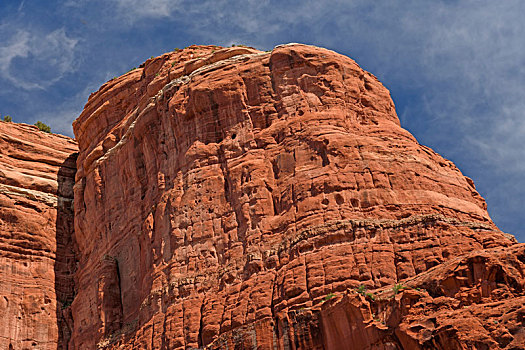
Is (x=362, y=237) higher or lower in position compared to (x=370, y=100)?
lower

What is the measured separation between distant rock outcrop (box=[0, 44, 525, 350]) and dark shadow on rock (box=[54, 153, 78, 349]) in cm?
14

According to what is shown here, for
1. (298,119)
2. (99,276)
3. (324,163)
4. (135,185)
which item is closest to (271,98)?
(298,119)

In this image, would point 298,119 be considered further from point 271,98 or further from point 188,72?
point 188,72

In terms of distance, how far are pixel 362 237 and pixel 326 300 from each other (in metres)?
4.35

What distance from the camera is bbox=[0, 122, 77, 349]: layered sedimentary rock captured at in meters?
61.1

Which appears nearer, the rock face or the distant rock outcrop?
the rock face

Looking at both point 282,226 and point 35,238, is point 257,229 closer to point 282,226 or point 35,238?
point 282,226

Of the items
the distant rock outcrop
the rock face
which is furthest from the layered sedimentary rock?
the rock face

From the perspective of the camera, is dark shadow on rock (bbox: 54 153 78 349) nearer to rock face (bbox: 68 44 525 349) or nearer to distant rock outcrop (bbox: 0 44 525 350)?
distant rock outcrop (bbox: 0 44 525 350)

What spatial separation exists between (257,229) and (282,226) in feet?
4.51

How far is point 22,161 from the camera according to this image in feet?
228

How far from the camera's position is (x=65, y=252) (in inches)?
2611

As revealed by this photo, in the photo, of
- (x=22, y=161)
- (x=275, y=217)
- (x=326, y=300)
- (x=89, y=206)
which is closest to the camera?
(x=326, y=300)

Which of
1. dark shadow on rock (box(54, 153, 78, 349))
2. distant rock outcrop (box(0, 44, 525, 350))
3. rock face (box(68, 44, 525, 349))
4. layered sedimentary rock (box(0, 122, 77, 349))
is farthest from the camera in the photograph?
dark shadow on rock (box(54, 153, 78, 349))
